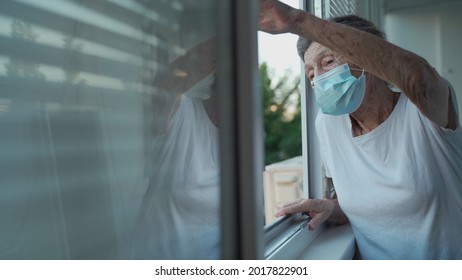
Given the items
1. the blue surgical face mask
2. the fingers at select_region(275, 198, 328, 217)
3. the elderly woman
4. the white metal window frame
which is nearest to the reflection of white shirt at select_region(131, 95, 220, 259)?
the white metal window frame

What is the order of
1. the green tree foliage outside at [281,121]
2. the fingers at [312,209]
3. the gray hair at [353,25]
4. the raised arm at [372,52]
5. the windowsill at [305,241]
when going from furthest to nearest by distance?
1. the green tree foliage outside at [281,121]
2. the fingers at [312,209]
3. the gray hair at [353,25]
4. the windowsill at [305,241]
5. the raised arm at [372,52]

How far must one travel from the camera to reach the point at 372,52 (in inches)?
42.9

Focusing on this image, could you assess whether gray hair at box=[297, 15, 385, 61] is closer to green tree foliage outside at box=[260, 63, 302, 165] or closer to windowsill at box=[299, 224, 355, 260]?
windowsill at box=[299, 224, 355, 260]

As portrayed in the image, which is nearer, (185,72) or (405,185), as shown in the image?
(185,72)

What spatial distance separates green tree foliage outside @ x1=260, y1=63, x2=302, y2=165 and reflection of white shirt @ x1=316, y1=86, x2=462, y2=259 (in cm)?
784

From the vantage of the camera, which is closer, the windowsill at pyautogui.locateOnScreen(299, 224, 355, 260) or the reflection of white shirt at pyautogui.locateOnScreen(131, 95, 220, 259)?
the reflection of white shirt at pyautogui.locateOnScreen(131, 95, 220, 259)

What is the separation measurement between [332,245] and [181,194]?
98 centimetres

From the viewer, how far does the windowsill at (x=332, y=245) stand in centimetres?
135

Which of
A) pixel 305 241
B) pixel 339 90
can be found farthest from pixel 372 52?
pixel 305 241

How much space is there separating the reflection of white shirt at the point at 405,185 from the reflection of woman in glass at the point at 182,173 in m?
0.95

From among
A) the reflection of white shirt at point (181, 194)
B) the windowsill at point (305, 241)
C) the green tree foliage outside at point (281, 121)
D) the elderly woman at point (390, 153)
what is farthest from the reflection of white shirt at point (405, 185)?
the green tree foliage outside at point (281, 121)

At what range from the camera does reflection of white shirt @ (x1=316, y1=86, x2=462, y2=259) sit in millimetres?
1329

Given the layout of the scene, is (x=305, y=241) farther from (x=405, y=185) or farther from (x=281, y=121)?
(x=281, y=121)

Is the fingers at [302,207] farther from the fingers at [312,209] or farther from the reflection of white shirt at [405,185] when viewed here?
the reflection of white shirt at [405,185]
